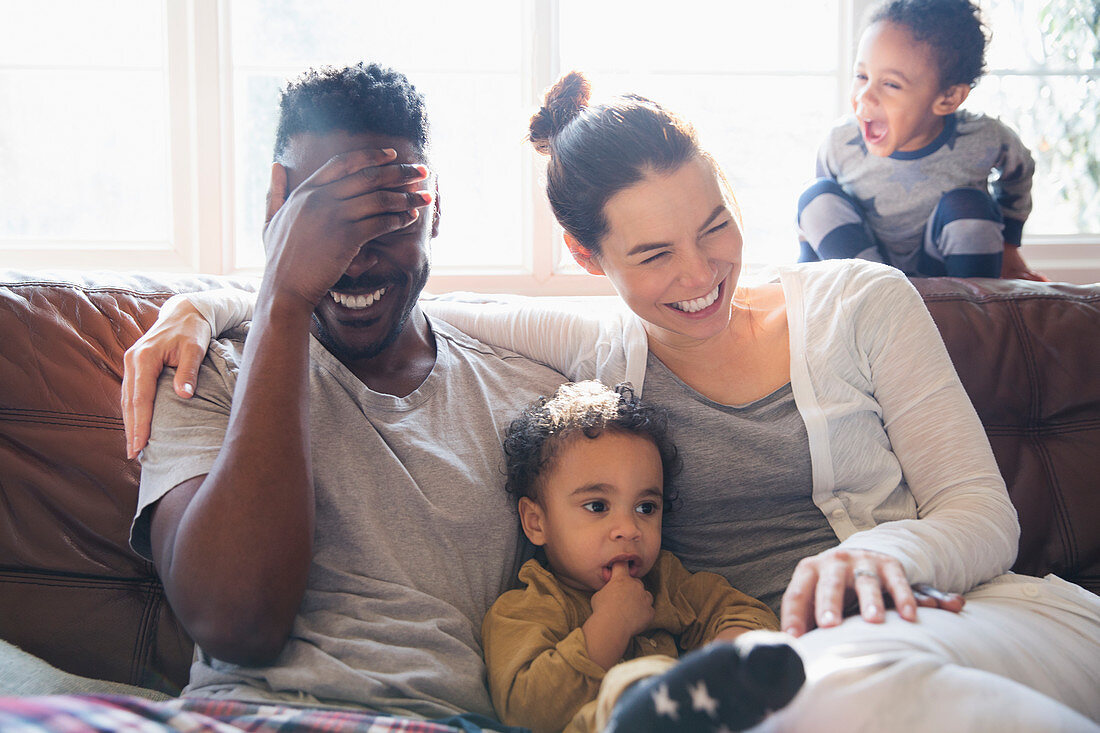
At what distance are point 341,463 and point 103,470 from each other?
42 cm

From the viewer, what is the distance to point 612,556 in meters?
1.25

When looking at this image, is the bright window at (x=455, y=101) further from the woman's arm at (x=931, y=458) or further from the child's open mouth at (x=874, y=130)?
the woman's arm at (x=931, y=458)

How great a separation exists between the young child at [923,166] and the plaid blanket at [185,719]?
160 centimetres

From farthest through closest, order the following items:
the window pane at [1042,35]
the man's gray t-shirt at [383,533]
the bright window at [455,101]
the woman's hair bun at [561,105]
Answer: the window pane at [1042,35]
the bright window at [455,101]
the woman's hair bun at [561,105]
the man's gray t-shirt at [383,533]

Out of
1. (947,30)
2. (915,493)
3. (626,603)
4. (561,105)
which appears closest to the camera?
(626,603)

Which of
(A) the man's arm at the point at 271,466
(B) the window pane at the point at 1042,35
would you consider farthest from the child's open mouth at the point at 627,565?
(B) the window pane at the point at 1042,35

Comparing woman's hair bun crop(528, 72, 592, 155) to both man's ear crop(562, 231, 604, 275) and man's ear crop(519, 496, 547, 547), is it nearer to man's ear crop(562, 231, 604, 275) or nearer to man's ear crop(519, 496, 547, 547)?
man's ear crop(562, 231, 604, 275)

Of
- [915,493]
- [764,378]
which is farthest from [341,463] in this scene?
[915,493]

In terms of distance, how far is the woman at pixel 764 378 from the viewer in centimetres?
117

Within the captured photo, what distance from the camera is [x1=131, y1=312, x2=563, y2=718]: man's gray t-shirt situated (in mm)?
1078

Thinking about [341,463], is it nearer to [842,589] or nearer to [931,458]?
[842,589]

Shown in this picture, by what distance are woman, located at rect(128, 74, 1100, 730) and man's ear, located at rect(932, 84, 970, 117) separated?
895mm

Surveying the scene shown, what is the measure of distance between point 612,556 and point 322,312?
1.98 feet

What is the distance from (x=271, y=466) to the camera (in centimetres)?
105
